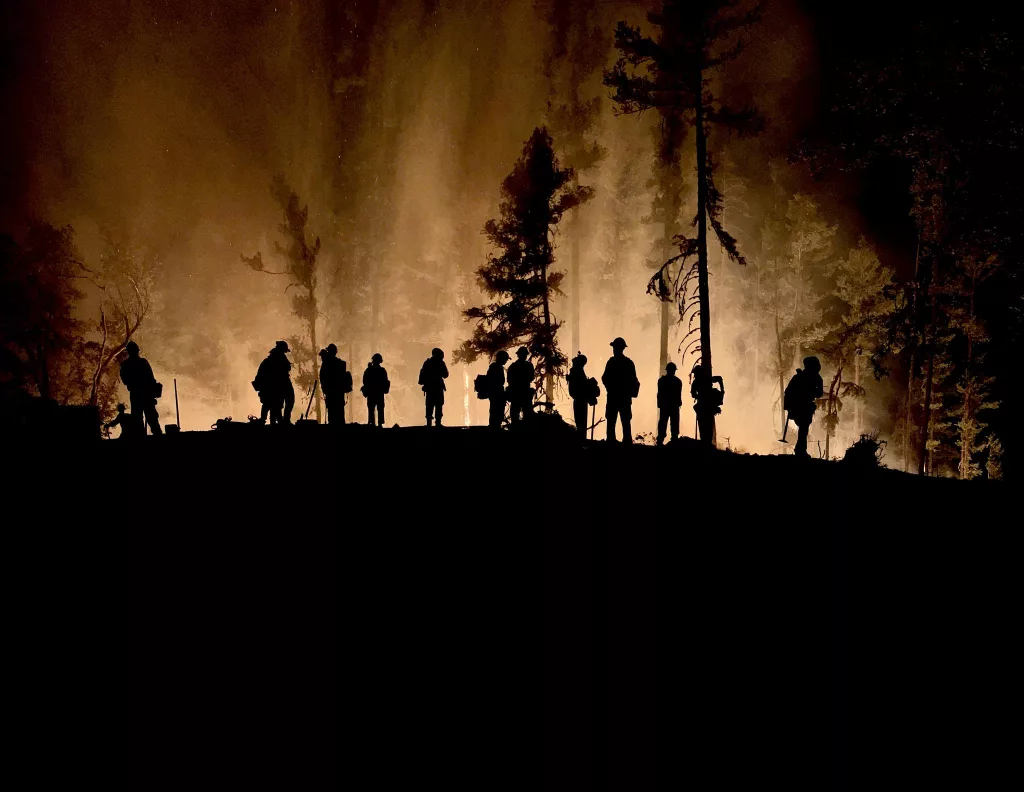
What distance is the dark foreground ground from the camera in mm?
5004

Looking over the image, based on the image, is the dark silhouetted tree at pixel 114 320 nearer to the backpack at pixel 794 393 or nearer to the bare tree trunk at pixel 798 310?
the backpack at pixel 794 393

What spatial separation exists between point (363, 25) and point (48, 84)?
40555mm

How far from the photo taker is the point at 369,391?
16906mm

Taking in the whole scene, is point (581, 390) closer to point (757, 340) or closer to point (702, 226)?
point (702, 226)

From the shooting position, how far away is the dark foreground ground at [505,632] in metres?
5.00

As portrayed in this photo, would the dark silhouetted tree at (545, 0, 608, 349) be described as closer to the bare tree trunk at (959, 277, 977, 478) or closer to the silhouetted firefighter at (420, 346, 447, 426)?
the bare tree trunk at (959, 277, 977, 478)

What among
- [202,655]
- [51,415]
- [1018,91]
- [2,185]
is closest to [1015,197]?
[1018,91]

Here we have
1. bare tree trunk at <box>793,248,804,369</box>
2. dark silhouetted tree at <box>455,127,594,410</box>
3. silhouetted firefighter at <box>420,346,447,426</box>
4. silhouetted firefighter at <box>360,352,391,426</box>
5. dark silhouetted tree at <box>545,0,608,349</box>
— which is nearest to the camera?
silhouetted firefighter at <box>420,346,447,426</box>

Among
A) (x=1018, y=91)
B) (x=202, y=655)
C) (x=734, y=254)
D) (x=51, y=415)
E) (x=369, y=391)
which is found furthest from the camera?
(x=734, y=254)

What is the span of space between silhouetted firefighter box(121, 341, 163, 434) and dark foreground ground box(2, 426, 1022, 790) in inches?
183

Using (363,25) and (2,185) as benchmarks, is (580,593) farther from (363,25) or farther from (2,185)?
(2,185)

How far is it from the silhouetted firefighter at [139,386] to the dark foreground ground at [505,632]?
4.65 meters

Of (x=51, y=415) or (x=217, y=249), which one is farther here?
(x=217, y=249)

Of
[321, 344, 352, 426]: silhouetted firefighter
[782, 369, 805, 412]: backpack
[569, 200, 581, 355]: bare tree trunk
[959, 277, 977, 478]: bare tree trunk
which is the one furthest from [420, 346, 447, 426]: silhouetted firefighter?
[569, 200, 581, 355]: bare tree trunk
